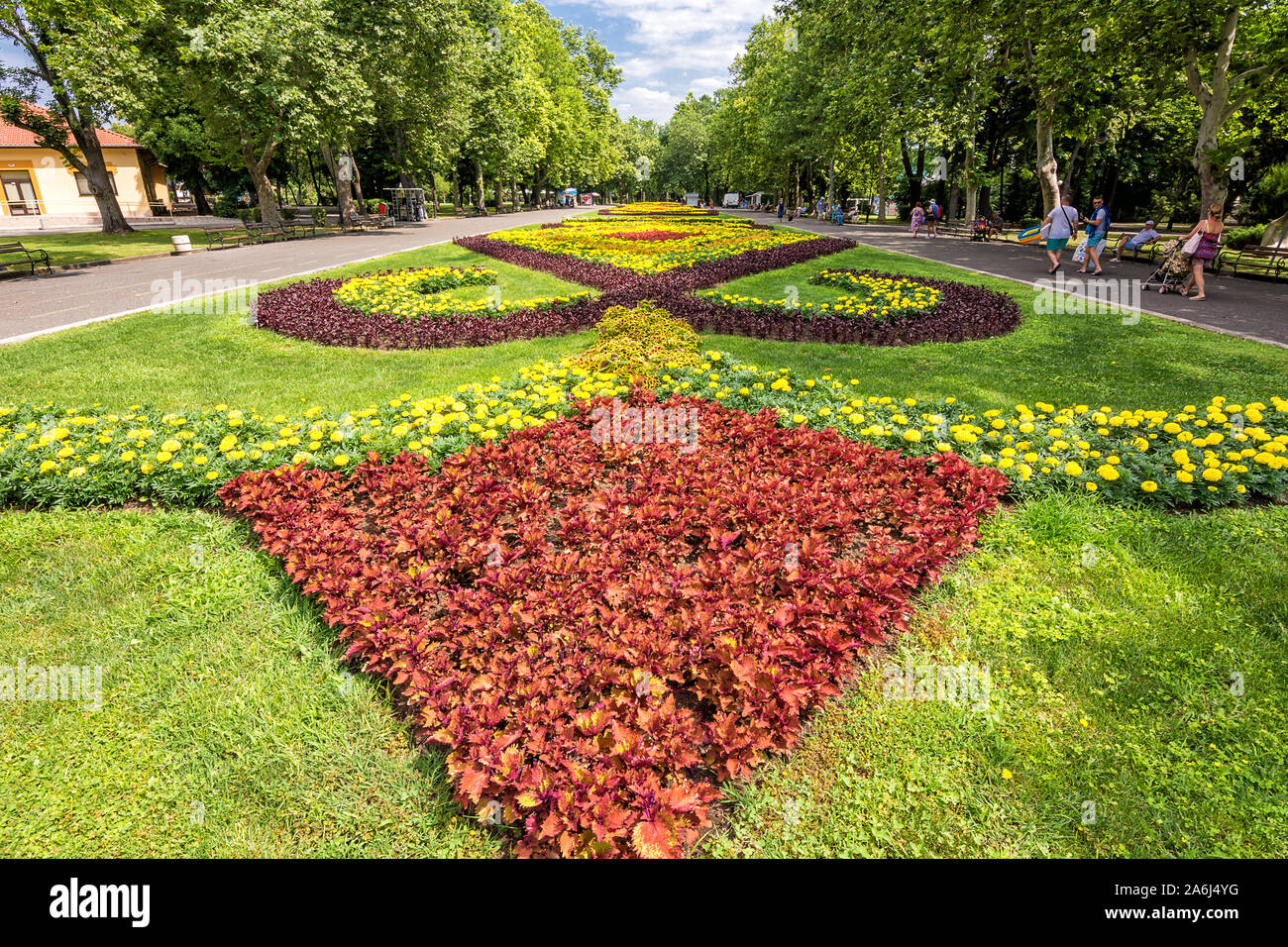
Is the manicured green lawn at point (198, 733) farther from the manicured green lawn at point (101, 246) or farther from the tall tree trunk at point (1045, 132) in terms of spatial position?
the tall tree trunk at point (1045, 132)

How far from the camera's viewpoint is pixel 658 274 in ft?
42.3

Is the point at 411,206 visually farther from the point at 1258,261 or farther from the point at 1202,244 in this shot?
the point at 1258,261

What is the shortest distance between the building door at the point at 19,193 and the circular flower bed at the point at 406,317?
1958 inches

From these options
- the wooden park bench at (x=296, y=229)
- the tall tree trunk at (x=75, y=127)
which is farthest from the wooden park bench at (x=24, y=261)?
the wooden park bench at (x=296, y=229)

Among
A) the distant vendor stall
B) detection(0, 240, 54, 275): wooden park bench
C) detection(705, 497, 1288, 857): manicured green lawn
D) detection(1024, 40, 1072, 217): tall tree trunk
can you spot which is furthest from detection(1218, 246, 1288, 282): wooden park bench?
the distant vendor stall

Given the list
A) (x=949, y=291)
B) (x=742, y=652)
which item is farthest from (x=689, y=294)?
(x=742, y=652)

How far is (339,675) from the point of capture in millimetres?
2830

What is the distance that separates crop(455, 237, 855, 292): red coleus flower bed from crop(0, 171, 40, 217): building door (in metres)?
44.9

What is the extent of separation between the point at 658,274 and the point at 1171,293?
10744 mm

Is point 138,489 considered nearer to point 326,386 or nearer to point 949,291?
point 326,386

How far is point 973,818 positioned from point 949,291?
10846mm

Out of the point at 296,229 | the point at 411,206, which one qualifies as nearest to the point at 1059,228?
→ the point at 296,229

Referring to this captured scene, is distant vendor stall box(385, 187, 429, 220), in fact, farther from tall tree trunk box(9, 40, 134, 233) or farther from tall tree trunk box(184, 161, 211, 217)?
tall tree trunk box(184, 161, 211, 217)
